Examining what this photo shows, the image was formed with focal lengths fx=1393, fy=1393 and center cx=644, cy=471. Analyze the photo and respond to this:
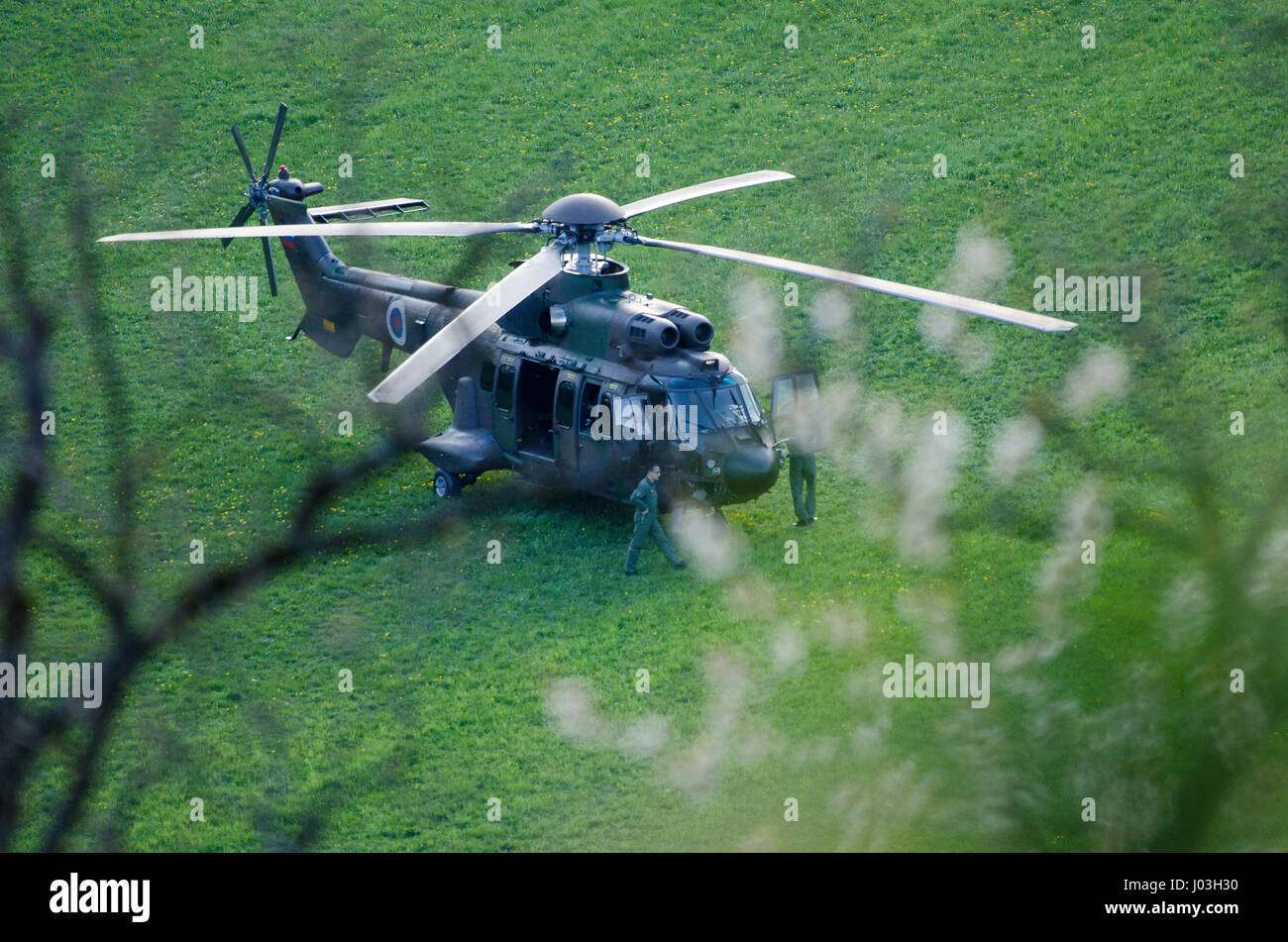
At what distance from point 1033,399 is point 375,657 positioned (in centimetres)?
1304

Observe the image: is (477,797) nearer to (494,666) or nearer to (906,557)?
(494,666)

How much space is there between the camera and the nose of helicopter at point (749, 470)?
18750 mm

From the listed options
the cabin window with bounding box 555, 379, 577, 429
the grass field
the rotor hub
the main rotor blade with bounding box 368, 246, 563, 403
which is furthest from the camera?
the cabin window with bounding box 555, 379, 577, 429

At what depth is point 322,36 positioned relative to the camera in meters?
38.7

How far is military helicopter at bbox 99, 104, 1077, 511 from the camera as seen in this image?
61.5 feet

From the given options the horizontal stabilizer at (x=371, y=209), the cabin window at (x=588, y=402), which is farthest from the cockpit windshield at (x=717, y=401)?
the horizontal stabilizer at (x=371, y=209)

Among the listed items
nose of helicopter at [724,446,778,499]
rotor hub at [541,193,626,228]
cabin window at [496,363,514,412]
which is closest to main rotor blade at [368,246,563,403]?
rotor hub at [541,193,626,228]

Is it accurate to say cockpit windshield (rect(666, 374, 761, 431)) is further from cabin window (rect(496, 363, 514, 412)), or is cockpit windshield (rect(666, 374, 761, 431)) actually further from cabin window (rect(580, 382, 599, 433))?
cabin window (rect(496, 363, 514, 412))

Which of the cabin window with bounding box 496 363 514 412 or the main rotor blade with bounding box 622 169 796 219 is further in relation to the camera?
the cabin window with bounding box 496 363 514 412

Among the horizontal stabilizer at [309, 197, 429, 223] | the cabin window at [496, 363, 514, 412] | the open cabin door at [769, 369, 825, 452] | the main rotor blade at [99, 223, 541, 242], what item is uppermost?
the horizontal stabilizer at [309, 197, 429, 223]

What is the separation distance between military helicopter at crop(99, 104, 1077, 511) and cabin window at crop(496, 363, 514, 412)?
3 cm

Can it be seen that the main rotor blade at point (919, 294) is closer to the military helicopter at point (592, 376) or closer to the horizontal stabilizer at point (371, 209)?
the military helicopter at point (592, 376)
